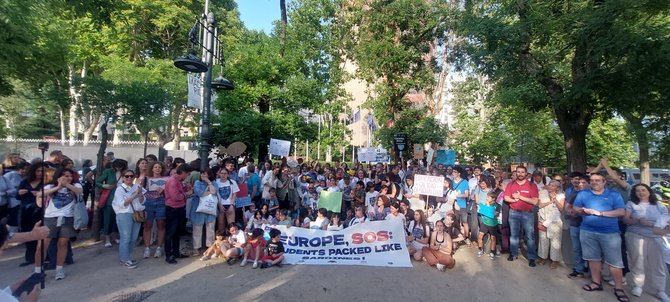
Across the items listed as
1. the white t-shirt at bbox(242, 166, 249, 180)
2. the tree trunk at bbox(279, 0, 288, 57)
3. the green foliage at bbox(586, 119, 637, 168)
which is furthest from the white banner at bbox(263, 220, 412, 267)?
the green foliage at bbox(586, 119, 637, 168)

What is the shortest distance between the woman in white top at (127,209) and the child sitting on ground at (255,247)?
1937mm

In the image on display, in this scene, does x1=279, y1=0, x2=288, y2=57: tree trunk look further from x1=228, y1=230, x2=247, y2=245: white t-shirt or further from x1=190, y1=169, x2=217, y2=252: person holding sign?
x1=228, y1=230, x2=247, y2=245: white t-shirt

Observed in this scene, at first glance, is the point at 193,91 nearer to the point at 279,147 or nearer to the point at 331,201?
the point at 279,147

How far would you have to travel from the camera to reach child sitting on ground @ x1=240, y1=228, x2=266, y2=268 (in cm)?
746

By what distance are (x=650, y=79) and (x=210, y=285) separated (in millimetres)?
11198

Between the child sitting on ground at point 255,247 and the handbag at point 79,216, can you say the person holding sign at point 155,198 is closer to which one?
the handbag at point 79,216

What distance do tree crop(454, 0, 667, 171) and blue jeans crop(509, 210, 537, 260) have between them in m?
4.95

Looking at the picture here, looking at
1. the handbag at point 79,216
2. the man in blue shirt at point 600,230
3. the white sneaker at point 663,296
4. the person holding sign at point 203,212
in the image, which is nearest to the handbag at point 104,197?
the handbag at point 79,216

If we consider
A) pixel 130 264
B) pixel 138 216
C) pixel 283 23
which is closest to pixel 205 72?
pixel 138 216

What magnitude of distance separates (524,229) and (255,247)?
5.28 meters

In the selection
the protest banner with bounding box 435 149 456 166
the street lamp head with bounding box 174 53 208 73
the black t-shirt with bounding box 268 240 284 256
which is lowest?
the black t-shirt with bounding box 268 240 284 256

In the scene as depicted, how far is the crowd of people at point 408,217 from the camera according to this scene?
6.21 metres

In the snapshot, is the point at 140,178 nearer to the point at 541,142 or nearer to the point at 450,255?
the point at 450,255

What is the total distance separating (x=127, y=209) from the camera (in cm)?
688
